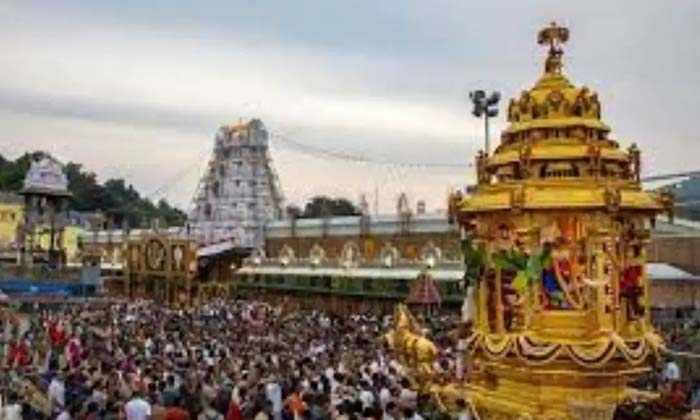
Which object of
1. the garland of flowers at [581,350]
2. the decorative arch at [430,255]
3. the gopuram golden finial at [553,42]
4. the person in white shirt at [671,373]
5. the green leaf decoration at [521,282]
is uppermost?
the gopuram golden finial at [553,42]

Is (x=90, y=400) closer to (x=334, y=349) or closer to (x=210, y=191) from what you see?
(x=334, y=349)

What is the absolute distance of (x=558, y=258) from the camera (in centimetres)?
1082

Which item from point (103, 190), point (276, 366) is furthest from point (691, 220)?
point (103, 190)

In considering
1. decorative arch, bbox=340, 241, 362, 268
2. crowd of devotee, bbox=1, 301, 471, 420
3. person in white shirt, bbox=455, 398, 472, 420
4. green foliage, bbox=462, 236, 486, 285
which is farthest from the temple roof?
person in white shirt, bbox=455, 398, 472, 420

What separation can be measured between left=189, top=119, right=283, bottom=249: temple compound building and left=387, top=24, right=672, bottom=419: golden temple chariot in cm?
7289

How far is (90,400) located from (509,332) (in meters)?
6.04

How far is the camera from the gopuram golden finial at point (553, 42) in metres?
11.5

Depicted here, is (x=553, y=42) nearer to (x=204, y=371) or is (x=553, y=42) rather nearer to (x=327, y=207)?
(x=204, y=371)

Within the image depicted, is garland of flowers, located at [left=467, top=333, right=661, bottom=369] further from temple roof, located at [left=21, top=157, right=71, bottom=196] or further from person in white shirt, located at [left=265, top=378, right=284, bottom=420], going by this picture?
temple roof, located at [left=21, top=157, right=71, bottom=196]

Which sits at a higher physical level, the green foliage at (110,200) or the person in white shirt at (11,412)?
the green foliage at (110,200)

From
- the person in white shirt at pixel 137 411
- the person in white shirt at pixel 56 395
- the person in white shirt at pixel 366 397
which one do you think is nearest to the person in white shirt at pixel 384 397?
the person in white shirt at pixel 366 397

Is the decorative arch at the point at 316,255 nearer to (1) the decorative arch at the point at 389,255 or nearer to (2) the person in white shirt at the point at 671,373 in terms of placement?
(1) the decorative arch at the point at 389,255

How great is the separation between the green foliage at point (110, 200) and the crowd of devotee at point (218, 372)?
253ft

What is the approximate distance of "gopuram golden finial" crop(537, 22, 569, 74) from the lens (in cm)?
1152
